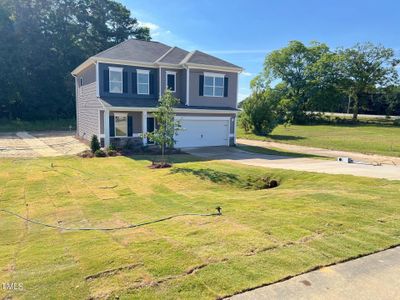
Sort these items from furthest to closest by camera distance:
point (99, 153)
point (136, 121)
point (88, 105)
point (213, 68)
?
point (88, 105) < point (213, 68) < point (136, 121) < point (99, 153)

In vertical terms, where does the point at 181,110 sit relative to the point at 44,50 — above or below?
below

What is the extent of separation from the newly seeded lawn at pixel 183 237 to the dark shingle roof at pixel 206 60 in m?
13.7

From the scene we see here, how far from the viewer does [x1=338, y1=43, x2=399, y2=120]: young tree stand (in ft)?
157

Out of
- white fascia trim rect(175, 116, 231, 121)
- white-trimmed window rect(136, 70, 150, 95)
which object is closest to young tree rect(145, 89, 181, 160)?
white fascia trim rect(175, 116, 231, 121)

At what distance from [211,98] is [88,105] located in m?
9.06

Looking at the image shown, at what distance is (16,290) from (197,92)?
19386 mm

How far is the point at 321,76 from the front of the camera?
4781 cm

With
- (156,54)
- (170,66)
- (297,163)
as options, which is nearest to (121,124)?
(170,66)

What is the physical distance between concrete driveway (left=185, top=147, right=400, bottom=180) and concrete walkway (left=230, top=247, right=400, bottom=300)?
323 inches

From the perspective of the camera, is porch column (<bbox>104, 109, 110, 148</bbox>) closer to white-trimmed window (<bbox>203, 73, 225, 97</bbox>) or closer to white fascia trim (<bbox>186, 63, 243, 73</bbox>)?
white fascia trim (<bbox>186, 63, 243, 73</bbox>)

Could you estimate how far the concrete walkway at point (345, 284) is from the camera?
11.1ft

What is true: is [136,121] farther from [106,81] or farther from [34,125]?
[34,125]

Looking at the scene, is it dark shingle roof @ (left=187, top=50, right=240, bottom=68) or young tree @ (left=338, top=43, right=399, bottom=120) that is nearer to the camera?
dark shingle roof @ (left=187, top=50, right=240, bottom=68)

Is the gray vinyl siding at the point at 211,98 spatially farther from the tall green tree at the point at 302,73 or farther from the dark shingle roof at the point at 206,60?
the tall green tree at the point at 302,73
